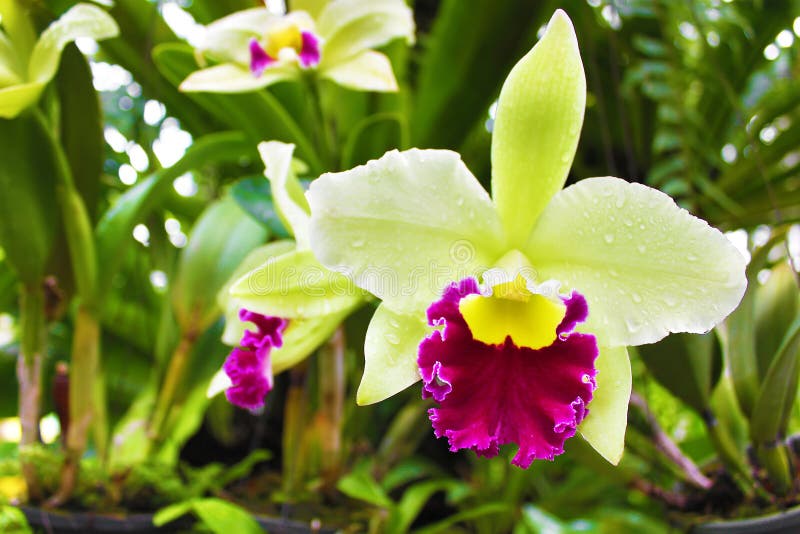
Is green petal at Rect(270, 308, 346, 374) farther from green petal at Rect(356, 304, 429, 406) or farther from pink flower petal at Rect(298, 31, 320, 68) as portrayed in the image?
pink flower petal at Rect(298, 31, 320, 68)

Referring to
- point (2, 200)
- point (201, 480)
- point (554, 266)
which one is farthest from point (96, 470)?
point (554, 266)

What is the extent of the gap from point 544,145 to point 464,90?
671 millimetres

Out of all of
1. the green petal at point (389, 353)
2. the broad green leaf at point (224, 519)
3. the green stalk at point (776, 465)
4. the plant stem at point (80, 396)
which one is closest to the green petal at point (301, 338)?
the green petal at point (389, 353)

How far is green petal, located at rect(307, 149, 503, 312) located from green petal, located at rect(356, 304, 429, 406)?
23mm

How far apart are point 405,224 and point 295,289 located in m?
0.17

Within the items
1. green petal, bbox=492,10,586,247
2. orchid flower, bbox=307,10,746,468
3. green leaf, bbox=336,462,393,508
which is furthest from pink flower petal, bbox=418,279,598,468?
green leaf, bbox=336,462,393,508

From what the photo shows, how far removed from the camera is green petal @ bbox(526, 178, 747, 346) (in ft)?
1.82

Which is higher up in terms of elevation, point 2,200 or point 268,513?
point 2,200


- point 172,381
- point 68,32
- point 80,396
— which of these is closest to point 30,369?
point 80,396

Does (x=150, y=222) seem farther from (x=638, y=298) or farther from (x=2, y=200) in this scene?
(x=638, y=298)

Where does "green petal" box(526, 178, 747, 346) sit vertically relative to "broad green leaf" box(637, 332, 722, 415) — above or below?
above

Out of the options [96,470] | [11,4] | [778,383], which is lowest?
[96,470]

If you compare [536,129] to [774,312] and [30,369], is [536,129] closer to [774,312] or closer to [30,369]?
[774,312]

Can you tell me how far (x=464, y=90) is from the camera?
4.14ft
